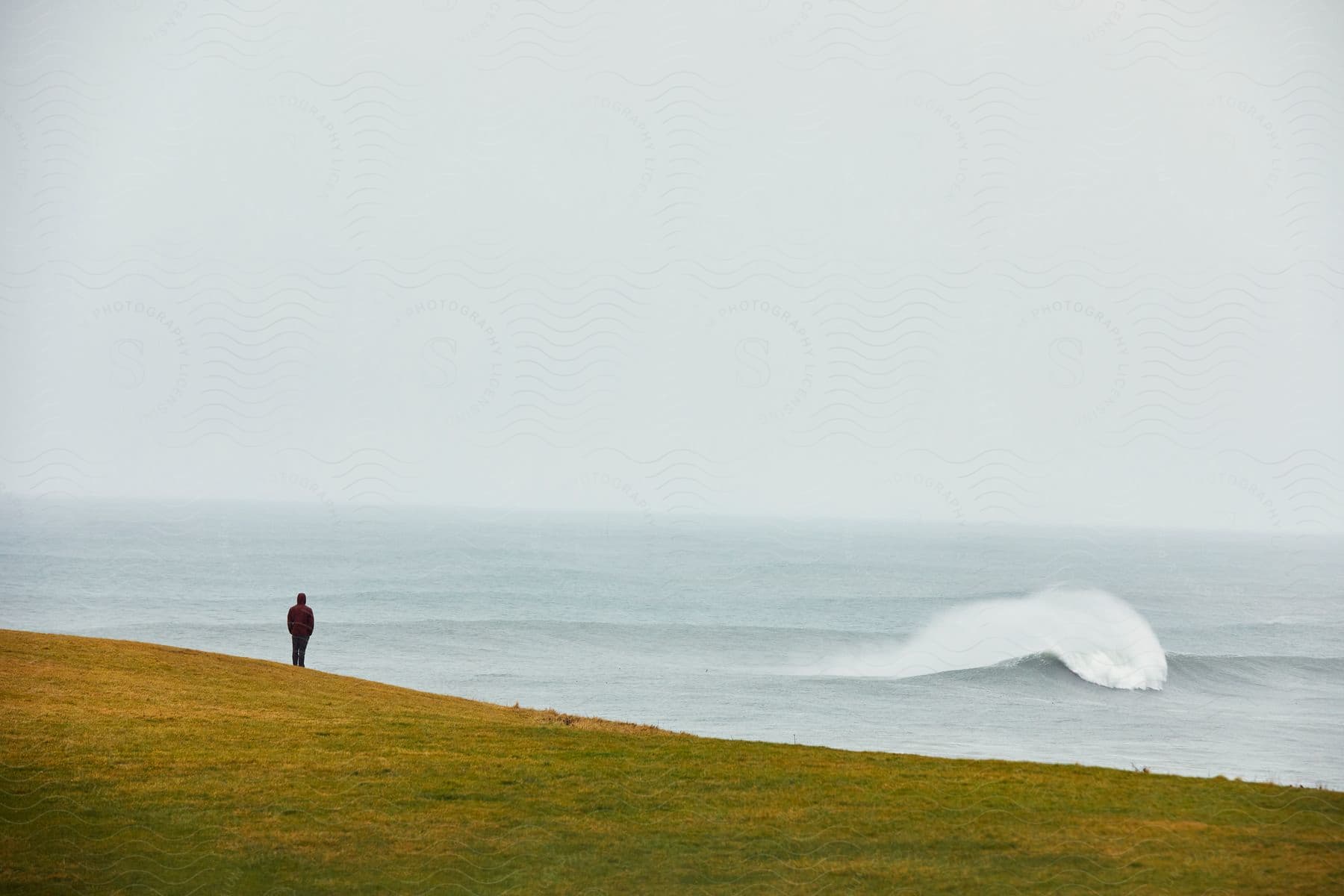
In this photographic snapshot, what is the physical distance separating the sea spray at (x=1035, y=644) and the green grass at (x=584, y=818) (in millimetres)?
46410

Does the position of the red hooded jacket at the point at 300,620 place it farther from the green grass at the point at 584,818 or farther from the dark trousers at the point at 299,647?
the green grass at the point at 584,818

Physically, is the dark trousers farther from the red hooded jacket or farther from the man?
the red hooded jacket

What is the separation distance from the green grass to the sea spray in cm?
4641

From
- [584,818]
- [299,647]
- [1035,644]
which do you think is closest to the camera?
[584,818]

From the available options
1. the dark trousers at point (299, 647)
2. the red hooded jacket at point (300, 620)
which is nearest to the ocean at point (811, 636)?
the red hooded jacket at point (300, 620)

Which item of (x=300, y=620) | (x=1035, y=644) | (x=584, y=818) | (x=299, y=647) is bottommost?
(x=1035, y=644)

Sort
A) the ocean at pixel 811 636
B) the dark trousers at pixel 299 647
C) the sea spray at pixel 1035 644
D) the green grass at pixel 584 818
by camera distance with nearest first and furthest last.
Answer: the green grass at pixel 584 818
the dark trousers at pixel 299 647
the ocean at pixel 811 636
the sea spray at pixel 1035 644

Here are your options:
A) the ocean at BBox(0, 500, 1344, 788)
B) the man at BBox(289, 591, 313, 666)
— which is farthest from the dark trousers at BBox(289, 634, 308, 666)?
the ocean at BBox(0, 500, 1344, 788)

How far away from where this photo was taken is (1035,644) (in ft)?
215

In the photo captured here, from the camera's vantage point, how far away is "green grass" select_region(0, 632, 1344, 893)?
378 inches

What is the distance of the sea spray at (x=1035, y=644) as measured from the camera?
189 feet

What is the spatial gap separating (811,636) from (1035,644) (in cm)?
1609

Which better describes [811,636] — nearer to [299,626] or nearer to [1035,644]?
[1035,644]

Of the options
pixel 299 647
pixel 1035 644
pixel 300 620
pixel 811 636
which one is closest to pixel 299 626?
pixel 300 620
